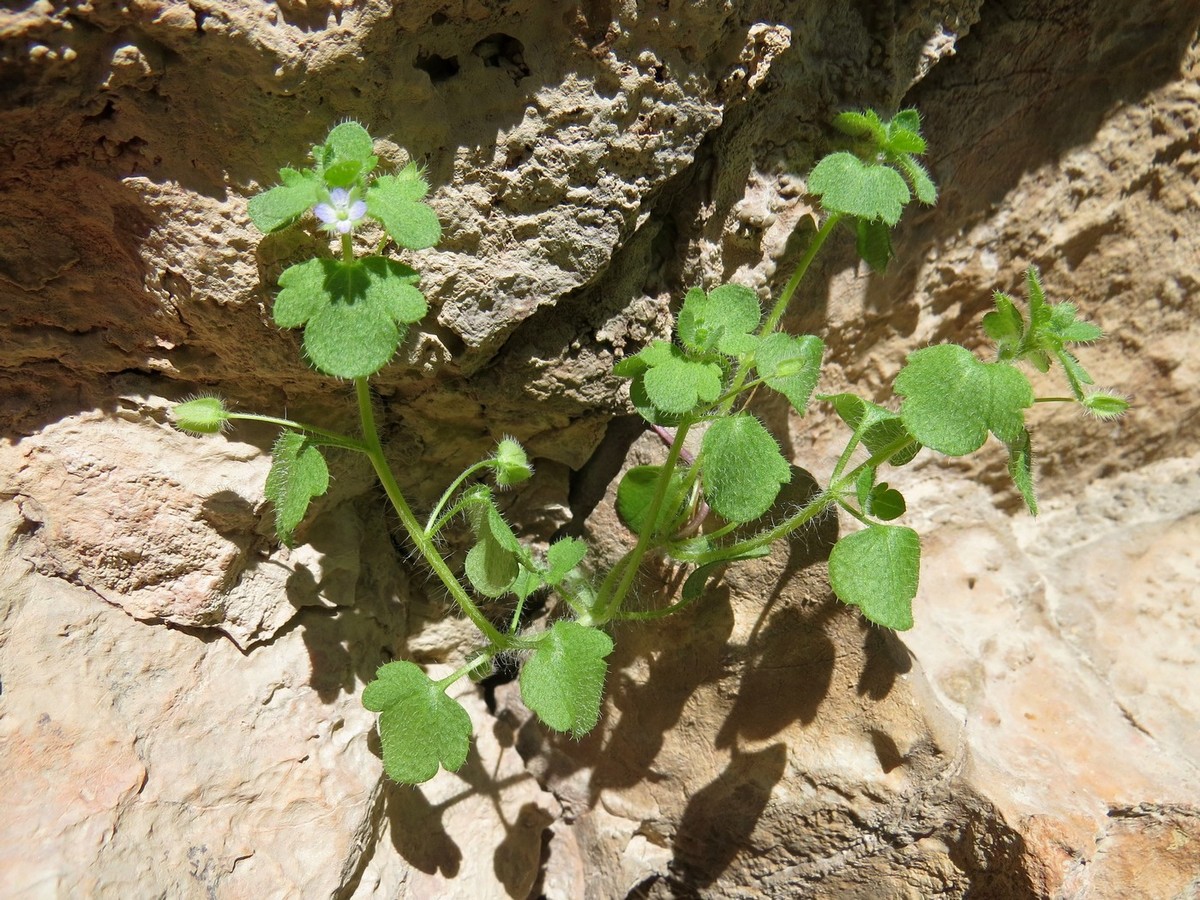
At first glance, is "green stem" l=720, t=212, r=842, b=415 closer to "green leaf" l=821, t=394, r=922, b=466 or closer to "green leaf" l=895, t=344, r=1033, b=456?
"green leaf" l=821, t=394, r=922, b=466

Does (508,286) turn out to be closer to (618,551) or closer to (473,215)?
(473,215)

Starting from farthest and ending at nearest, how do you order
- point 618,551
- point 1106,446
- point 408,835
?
point 1106,446 < point 618,551 < point 408,835

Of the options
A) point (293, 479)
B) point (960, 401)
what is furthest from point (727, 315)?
point (293, 479)

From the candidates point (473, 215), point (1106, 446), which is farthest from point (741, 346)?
point (1106, 446)

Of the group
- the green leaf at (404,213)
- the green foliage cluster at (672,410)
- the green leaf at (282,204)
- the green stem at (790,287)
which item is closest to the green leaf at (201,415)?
the green foliage cluster at (672,410)

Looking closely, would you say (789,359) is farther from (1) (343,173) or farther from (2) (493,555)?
(1) (343,173)

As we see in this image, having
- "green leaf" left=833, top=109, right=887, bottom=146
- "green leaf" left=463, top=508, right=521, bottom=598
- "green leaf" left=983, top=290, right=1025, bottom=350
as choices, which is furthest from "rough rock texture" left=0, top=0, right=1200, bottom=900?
"green leaf" left=983, top=290, right=1025, bottom=350
